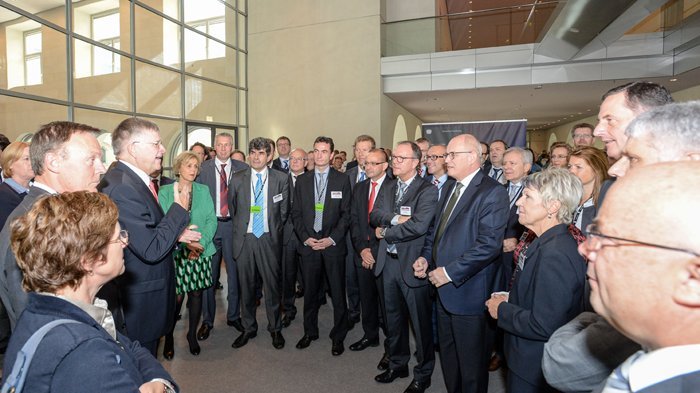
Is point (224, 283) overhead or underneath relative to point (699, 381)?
underneath

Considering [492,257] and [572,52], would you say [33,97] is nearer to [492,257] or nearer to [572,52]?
[492,257]

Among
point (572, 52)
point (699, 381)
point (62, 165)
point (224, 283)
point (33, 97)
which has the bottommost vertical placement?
point (224, 283)

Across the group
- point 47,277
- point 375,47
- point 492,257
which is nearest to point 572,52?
point 375,47

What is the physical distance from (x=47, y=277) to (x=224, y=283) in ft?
15.1

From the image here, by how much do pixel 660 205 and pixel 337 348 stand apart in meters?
3.17

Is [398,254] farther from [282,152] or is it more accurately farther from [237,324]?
[282,152]

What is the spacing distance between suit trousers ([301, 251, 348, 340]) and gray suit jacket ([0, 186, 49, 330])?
232 centimetres

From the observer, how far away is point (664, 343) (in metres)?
0.59

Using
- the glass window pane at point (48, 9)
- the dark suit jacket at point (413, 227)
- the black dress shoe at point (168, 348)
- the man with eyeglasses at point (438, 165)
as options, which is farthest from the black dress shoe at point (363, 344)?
the glass window pane at point (48, 9)

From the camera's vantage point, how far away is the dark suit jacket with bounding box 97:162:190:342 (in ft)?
6.26

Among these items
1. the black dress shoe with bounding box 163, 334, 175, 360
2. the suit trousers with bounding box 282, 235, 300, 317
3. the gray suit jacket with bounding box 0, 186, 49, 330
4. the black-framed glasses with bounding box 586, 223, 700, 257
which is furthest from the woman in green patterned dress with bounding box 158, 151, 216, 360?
the black-framed glasses with bounding box 586, 223, 700, 257

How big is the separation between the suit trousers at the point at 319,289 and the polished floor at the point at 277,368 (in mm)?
195

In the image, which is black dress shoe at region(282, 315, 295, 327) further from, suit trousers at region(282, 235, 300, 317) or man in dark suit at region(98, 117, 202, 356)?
man in dark suit at region(98, 117, 202, 356)

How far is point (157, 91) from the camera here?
326 inches
